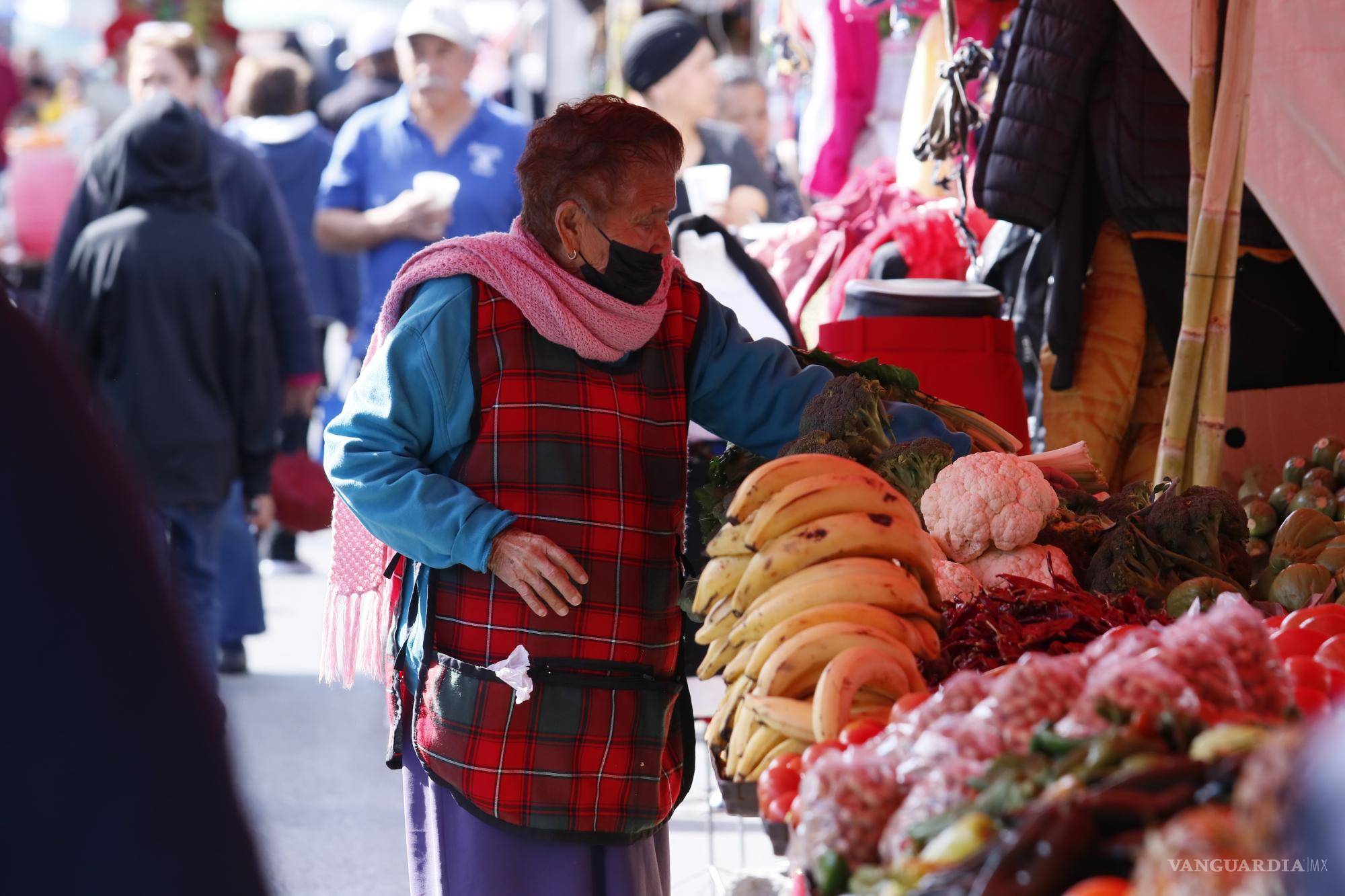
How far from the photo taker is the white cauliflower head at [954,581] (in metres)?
2.24

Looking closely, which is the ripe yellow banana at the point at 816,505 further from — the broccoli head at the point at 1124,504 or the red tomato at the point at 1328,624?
the broccoli head at the point at 1124,504

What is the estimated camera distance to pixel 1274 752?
98cm

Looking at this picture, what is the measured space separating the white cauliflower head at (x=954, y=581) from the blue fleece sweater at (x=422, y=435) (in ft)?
1.92

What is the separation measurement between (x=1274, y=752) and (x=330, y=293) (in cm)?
765

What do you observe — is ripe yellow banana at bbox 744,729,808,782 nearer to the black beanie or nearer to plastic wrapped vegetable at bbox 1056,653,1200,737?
plastic wrapped vegetable at bbox 1056,653,1200,737

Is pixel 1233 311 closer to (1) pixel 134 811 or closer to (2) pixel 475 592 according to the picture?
(2) pixel 475 592

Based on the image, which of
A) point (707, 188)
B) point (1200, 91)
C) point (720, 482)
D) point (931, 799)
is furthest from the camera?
point (707, 188)

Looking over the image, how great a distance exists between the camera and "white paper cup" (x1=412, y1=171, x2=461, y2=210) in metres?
5.52

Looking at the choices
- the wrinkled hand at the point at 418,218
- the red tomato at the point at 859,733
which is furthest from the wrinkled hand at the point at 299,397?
the red tomato at the point at 859,733

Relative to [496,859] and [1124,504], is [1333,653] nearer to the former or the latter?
[1124,504]

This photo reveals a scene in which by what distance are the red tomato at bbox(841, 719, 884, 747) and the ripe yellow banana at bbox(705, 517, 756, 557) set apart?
338mm

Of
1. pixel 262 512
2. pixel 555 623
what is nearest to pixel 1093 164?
pixel 555 623

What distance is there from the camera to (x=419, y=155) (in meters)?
5.81

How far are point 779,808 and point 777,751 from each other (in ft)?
0.63
